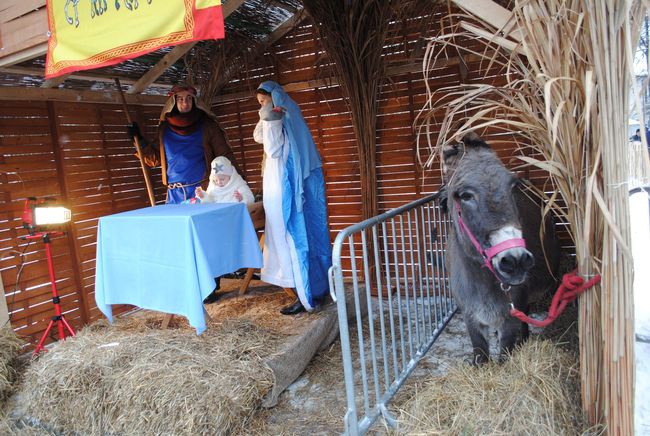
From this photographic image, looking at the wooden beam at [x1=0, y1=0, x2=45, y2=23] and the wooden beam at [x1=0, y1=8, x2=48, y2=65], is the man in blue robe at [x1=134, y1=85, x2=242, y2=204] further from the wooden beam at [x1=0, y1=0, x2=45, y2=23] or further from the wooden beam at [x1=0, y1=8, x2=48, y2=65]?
the wooden beam at [x1=0, y1=0, x2=45, y2=23]

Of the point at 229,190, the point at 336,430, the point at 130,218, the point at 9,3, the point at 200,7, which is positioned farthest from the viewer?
the point at 229,190

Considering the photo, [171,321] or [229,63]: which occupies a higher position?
[229,63]

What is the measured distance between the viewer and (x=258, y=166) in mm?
5504

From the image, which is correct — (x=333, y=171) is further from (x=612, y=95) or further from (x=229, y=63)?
(x=612, y=95)

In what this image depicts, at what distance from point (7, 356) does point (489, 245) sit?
364 cm

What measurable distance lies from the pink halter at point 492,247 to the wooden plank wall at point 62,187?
13.3ft

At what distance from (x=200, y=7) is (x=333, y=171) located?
2.96m

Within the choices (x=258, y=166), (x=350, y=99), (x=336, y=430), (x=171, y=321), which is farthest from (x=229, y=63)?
(x=336, y=430)

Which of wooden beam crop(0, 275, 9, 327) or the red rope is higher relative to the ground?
the red rope

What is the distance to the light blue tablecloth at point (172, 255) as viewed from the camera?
2680 millimetres

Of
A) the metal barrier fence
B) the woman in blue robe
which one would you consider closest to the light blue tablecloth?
the woman in blue robe

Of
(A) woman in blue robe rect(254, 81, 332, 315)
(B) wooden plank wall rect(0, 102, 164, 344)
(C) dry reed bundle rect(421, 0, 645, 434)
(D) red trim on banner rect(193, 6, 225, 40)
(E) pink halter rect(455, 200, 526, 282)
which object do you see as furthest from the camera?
(B) wooden plank wall rect(0, 102, 164, 344)

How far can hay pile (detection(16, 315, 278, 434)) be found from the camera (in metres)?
2.39

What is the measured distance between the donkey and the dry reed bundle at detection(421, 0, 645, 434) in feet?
0.77
